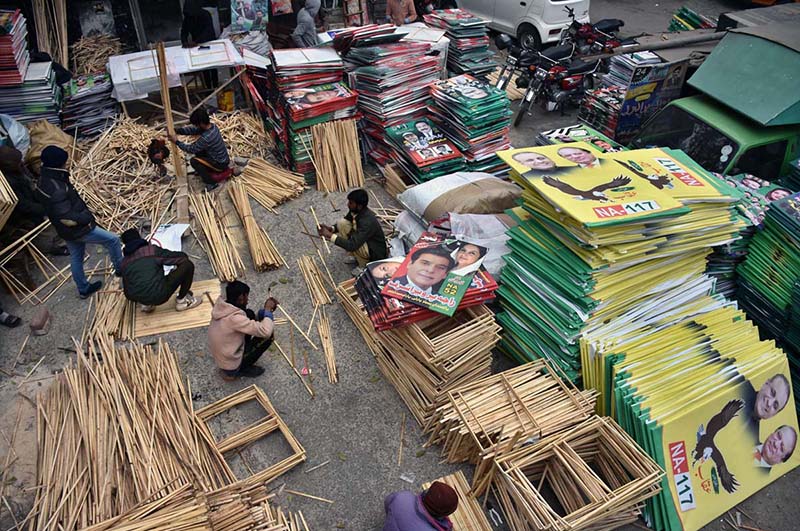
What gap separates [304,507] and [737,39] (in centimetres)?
805

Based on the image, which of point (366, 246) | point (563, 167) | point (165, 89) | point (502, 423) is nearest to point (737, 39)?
point (563, 167)

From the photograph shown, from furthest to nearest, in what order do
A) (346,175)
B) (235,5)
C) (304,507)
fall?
1. (235,5)
2. (346,175)
3. (304,507)

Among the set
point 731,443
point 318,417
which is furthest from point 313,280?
point 731,443

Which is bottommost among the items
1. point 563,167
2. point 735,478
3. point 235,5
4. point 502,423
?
point 735,478

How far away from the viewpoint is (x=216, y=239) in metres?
7.50

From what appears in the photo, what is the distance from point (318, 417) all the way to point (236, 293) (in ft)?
4.88

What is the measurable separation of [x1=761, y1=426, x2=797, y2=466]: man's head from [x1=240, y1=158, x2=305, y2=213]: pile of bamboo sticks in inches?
263

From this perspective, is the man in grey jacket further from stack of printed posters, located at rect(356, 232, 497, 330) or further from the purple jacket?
the purple jacket

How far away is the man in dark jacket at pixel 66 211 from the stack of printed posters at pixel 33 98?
3.73 metres

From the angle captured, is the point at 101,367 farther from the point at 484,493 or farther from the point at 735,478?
the point at 735,478

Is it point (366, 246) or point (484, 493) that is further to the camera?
point (366, 246)

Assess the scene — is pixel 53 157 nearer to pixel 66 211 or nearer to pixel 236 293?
pixel 66 211

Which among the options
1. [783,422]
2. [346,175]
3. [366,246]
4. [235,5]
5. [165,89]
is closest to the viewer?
[783,422]

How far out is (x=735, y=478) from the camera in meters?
5.10
